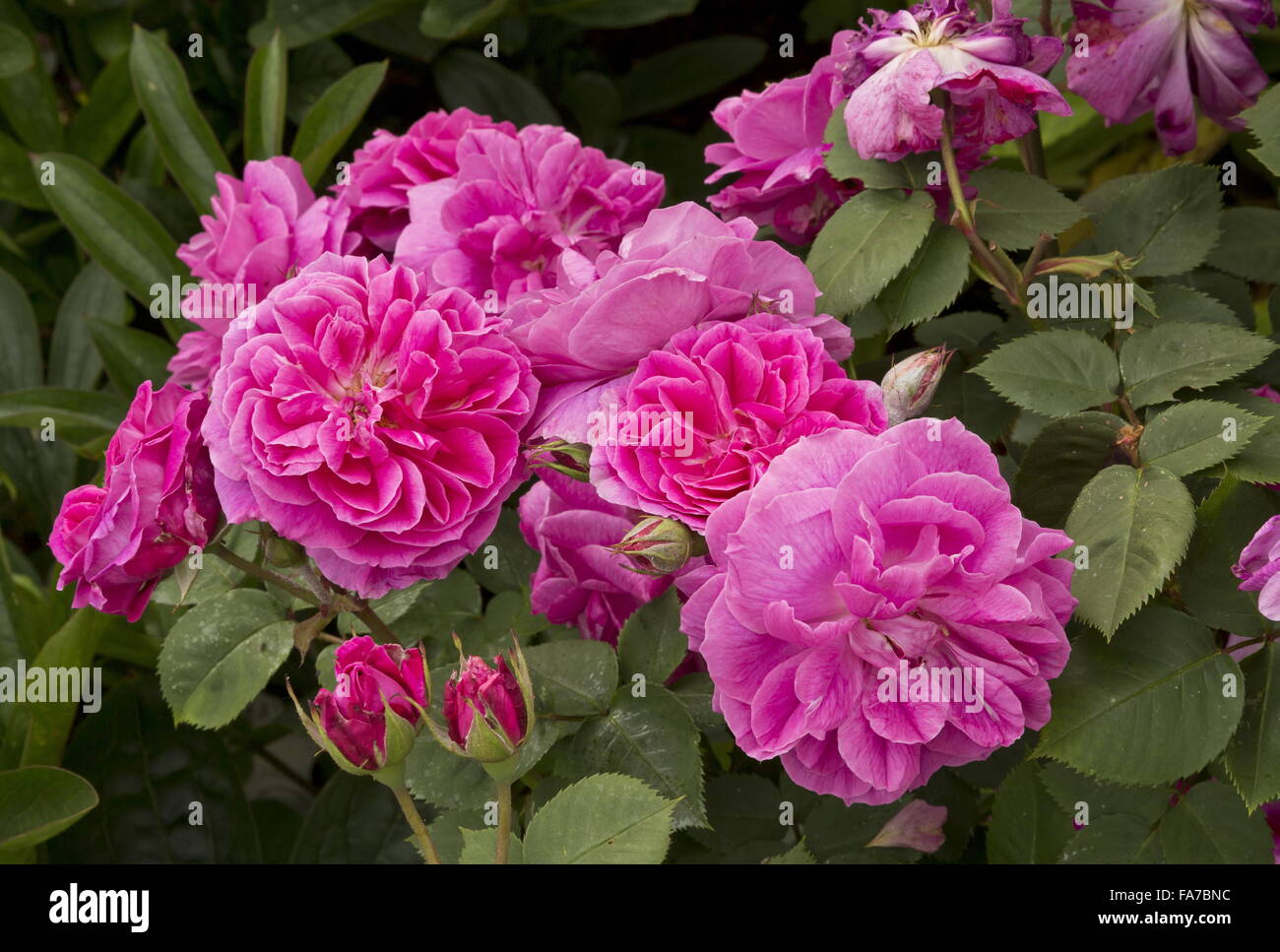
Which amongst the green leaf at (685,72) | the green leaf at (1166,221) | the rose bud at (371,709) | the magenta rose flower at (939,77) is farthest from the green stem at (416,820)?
the green leaf at (685,72)

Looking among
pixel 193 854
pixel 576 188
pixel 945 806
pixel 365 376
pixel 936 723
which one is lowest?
pixel 193 854

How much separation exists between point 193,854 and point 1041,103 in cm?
78

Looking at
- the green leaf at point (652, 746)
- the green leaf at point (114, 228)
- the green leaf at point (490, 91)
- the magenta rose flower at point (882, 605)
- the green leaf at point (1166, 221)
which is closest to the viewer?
the magenta rose flower at point (882, 605)

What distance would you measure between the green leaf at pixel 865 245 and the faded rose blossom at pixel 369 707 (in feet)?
0.84

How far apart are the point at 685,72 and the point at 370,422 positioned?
97cm

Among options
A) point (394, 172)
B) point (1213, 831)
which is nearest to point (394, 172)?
point (394, 172)

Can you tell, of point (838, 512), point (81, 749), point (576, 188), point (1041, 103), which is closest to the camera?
point (838, 512)

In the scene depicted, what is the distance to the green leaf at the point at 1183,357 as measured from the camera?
56 centimetres

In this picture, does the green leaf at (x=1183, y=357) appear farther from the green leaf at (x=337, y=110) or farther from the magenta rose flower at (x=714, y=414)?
A: the green leaf at (x=337, y=110)

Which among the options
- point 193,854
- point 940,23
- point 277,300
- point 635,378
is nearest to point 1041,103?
point 940,23

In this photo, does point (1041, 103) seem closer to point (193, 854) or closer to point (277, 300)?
point (277, 300)

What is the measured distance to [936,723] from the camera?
1.50 feet

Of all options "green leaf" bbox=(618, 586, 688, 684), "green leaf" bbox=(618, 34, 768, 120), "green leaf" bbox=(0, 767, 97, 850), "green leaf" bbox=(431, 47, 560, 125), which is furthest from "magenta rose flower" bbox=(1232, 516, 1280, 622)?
"green leaf" bbox=(618, 34, 768, 120)

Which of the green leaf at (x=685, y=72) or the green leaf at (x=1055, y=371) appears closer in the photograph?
the green leaf at (x=1055, y=371)
